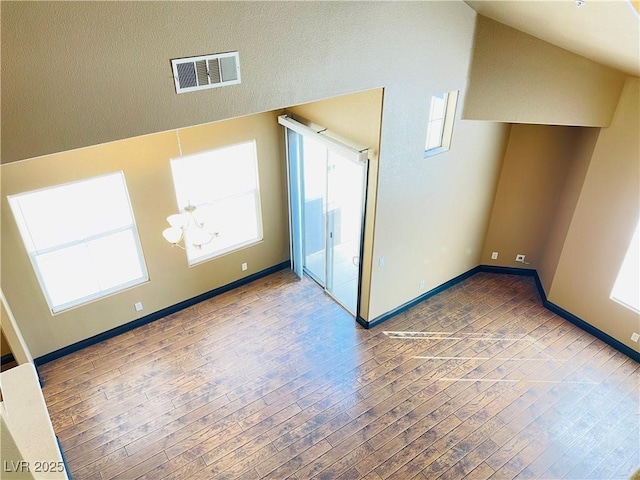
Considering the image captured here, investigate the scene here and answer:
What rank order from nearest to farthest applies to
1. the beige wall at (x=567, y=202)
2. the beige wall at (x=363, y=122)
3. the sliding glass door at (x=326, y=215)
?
the beige wall at (x=363, y=122) < the beige wall at (x=567, y=202) < the sliding glass door at (x=326, y=215)

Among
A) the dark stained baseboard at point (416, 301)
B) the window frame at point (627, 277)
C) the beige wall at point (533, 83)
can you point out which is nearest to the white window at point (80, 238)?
the dark stained baseboard at point (416, 301)

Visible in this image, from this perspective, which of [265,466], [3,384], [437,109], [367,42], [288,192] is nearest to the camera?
[3,384]

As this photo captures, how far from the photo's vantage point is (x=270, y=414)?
4793 millimetres

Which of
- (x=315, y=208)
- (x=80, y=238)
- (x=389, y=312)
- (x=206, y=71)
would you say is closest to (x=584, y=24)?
(x=206, y=71)

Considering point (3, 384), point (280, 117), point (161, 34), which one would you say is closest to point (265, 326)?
point (280, 117)

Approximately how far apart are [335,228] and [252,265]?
4.74 feet

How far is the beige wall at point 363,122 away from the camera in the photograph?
4.53 metres

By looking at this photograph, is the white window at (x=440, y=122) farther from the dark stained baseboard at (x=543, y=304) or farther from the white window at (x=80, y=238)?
the white window at (x=80, y=238)

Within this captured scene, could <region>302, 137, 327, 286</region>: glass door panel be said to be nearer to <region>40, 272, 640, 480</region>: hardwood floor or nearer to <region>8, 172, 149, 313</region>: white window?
<region>40, 272, 640, 480</region>: hardwood floor

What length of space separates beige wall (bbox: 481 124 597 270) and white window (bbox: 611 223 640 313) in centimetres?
123

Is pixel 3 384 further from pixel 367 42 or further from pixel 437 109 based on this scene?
pixel 437 109

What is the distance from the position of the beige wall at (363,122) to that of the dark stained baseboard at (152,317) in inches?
73.2

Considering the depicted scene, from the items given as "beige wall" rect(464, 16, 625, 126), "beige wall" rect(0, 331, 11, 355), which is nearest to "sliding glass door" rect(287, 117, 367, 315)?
"beige wall" rect(464, 16, 625, 126)

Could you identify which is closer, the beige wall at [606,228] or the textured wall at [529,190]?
the beige wall at [606,228]
